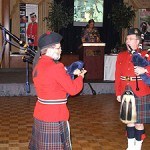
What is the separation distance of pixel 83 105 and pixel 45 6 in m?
4.57

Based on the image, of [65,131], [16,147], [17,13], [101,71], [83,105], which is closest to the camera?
[65,131]

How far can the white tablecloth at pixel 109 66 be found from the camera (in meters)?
7.55

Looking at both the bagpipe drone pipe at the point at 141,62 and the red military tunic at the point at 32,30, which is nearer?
the bagpipe drone pipe at the point at 141,62

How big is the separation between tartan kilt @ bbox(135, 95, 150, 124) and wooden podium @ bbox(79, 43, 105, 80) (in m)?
4.26

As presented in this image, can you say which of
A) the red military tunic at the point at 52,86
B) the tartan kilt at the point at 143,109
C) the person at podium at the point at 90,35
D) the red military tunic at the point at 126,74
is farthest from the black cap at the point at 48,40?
the person at podium at the point at 90,35

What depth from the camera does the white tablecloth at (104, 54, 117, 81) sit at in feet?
24.8

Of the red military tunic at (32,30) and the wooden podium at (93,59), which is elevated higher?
the red military tunic at (32,30)

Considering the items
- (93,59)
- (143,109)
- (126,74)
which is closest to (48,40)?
(126,74)

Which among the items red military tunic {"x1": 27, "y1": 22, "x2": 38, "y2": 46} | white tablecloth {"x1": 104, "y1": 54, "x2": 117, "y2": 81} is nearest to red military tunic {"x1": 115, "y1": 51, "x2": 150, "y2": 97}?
white tablecloth {"x1": 104, "y1": 54, "x2": 117, "y2": 81}

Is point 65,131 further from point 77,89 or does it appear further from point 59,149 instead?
point 77,89

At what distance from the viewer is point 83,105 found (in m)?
6.04

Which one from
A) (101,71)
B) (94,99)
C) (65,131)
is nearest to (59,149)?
(65,131)

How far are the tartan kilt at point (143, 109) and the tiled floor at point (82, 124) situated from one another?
63 cm

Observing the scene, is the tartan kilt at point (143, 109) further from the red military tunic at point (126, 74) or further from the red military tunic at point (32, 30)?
the red military tunic at point (32, 30)
